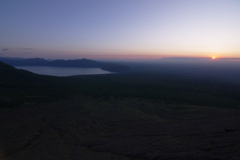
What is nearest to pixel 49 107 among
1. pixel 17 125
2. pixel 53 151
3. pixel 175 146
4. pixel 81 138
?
pixel 17 125

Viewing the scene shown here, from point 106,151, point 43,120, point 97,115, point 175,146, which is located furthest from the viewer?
point 97,115

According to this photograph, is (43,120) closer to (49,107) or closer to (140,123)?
(49,107)

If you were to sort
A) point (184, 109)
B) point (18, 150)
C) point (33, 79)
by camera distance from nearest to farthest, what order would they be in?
point (18, 150) → point (184, 109) → point (33, 79)

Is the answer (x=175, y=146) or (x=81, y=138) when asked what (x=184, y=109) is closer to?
(x=175, y=146)

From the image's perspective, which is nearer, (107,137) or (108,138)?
(108,138)

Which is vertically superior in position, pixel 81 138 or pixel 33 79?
pixel 33 79

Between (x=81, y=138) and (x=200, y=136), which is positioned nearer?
(x=200, y=136)

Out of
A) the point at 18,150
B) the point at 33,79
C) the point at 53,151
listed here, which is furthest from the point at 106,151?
the point at 33,79
